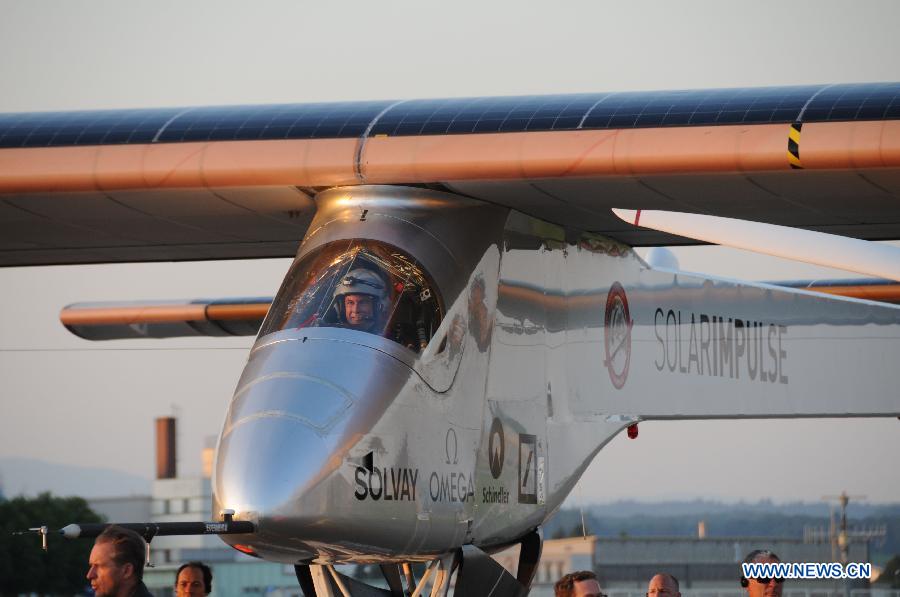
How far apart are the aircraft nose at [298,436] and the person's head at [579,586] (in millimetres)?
1473

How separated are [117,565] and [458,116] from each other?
619cm

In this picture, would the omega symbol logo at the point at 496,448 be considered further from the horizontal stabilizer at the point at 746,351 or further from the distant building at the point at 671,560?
the distant building at the point at 671,560

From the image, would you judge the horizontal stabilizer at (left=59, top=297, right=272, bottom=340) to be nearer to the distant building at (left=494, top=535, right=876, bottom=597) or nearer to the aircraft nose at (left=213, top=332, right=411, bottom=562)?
the aircraft nose at (left=213, top=332, right=411, bottom=562)

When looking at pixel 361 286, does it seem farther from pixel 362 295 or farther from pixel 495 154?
pixel 495 154

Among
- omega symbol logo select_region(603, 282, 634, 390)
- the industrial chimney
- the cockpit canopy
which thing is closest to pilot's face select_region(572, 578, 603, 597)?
the cockpit canopy

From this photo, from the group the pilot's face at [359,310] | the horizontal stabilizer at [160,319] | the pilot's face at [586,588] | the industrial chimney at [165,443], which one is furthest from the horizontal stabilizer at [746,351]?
the industrial chimney at [165,443]

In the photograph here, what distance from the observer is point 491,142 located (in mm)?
10891

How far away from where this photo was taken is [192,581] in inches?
369

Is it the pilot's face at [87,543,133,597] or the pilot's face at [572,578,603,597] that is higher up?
the pilot's face at [87,543,133,597]

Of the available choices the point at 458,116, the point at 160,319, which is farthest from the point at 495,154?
the point at 160,319

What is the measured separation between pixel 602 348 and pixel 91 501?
59.1m

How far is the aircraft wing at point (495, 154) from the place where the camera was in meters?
10.5

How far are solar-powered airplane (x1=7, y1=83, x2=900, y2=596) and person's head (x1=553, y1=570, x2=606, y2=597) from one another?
1412 millimetres

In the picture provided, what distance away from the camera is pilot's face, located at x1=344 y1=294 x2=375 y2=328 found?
10.3 m
